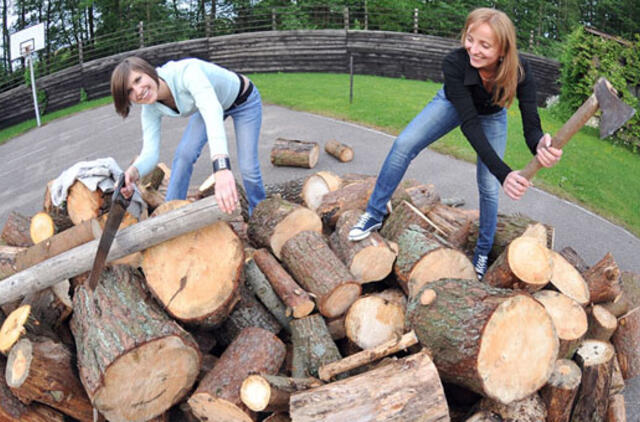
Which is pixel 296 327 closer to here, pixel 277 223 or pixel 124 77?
pixel 277 223

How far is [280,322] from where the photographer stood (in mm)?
3016

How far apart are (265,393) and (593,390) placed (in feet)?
5.85

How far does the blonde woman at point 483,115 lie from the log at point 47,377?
6.25 feet

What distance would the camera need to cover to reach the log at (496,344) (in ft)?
7.14

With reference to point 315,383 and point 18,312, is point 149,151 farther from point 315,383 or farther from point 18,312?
point 315,383

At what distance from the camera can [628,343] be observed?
3000 millimetres

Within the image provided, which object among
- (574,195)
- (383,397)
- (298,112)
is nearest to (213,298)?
(383,397)

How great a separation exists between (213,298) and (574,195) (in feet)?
16.1

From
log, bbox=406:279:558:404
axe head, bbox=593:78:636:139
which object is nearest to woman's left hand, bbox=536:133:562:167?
axe head, bbox=593:78:636:139

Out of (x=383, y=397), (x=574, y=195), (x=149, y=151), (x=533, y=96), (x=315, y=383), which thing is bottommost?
(x=574, y=195)

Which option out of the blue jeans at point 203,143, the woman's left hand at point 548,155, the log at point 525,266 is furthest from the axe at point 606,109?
the blue jeans at point 203,143

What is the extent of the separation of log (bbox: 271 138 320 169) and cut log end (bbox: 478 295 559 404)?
4.21 metres

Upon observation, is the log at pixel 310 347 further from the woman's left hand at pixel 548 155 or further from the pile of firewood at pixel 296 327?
the woman's left hand at pixel 548 155

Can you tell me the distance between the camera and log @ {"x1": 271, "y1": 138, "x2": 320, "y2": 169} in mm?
6148
